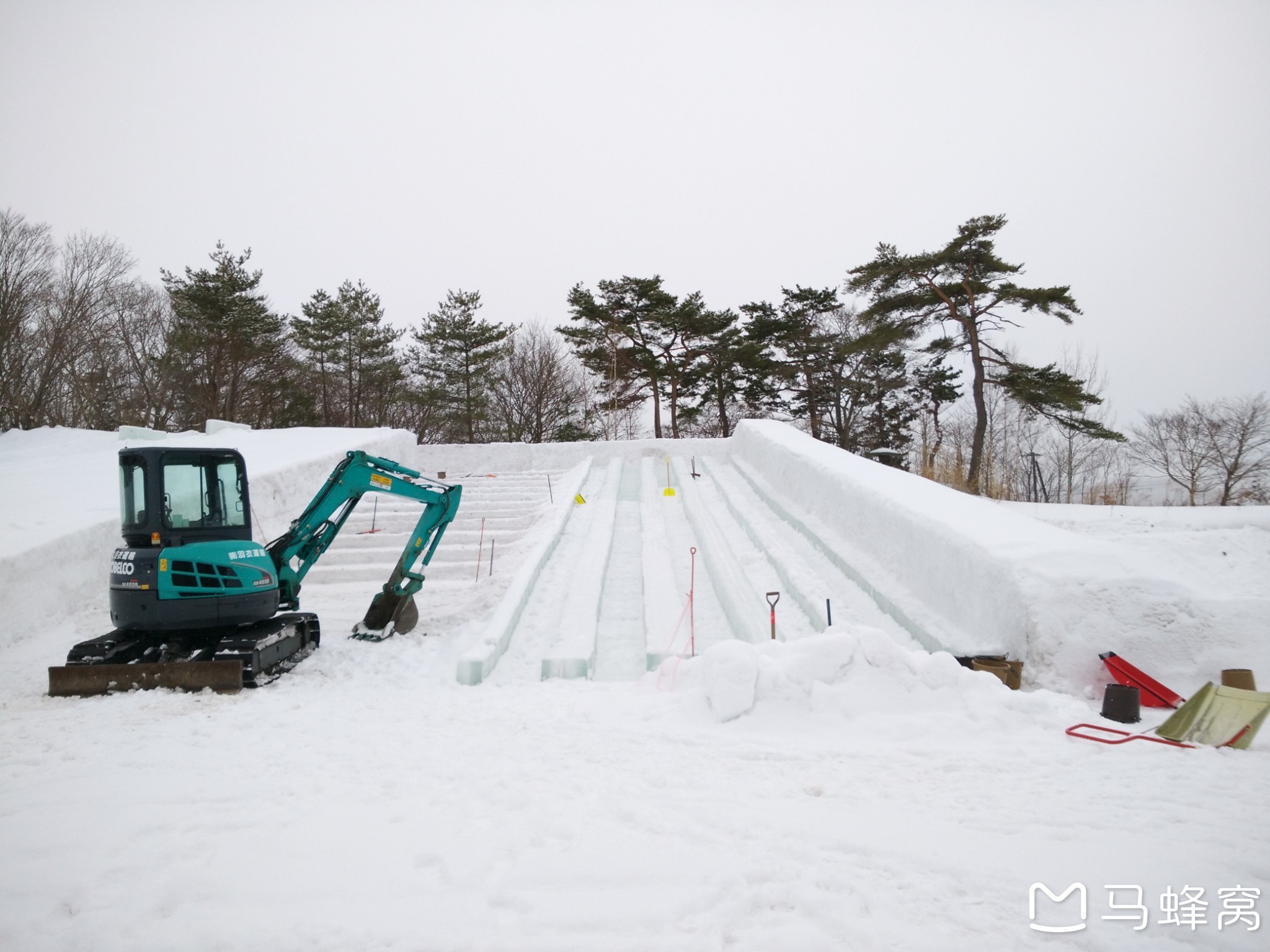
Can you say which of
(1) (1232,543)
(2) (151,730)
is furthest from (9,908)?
(1) (1232,543)

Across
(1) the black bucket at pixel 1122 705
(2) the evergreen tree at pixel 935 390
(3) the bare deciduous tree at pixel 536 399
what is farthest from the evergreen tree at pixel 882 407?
(1) the black bucket at pixel 1122 705

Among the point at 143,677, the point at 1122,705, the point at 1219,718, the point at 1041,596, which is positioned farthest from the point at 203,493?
the point at 1219,718

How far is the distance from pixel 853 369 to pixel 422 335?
63.1ft

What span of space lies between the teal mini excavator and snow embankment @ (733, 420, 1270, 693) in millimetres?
6355

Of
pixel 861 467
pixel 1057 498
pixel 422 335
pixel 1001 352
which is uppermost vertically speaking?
pixel 422 335

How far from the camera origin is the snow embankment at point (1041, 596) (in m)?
5.93

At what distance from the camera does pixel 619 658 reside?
7.46 m

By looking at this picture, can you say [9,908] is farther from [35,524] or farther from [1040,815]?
[35,524]

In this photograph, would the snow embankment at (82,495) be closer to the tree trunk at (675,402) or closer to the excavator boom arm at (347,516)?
the excavator boom arm at (347,516)

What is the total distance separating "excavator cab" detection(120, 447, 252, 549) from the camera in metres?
6.10

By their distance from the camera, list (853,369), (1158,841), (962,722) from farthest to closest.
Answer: (853,369) → (962,722) → (1158,841)

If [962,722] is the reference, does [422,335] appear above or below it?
above

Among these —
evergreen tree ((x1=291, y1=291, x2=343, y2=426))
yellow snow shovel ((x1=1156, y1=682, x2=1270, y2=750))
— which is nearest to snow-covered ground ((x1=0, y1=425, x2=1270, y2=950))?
yellow snow shovel ((x1=1156, y1=682, x2=1270, y2=750))

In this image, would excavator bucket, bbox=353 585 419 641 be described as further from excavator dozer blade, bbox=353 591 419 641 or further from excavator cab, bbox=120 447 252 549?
excavator cab, bbox=120 447 252 549
